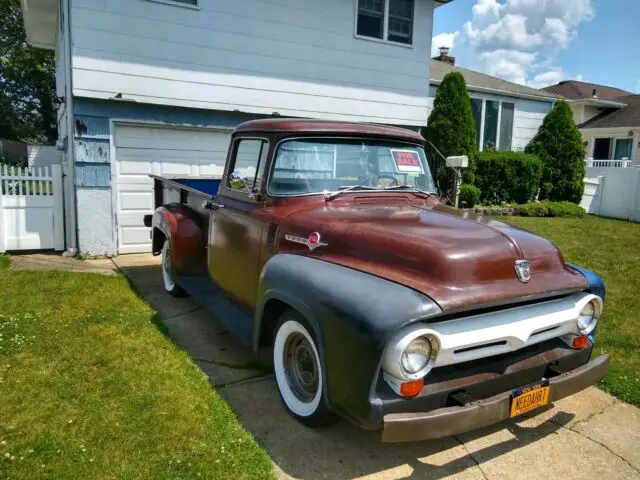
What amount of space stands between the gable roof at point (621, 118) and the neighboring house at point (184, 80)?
17.6 metres

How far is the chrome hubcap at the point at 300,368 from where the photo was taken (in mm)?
3354

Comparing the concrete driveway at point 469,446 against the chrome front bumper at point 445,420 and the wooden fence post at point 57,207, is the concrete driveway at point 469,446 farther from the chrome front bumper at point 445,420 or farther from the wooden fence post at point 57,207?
the wooden fence post at point 57,207

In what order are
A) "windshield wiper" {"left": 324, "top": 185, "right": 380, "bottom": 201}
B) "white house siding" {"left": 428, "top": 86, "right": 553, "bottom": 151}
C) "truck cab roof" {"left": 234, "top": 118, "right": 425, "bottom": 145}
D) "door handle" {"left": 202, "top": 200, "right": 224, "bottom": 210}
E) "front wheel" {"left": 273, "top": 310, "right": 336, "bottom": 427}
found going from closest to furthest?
1. "front wheel" {"left": 273, "top": 310, "right": 336, "bottom": 427}
2. "windshield wiper" {"left": 324, "top": 185, "right": 380, "bottom": 201}
3. "truck cab roof" {"left": 234, "top": 118, "right": 425, "bottom": 145}
4. "door handle" {"left": 202, "top": 200, "right": 224, "bottom": 210}
5. "white house siding" {"left": 428, "top": 86, "right": 553, "bottom": 151}

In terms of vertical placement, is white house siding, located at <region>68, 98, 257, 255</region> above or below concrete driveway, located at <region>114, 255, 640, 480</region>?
→ above

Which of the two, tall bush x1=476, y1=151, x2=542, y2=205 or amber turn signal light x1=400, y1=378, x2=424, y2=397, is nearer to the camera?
amber turn signal light x1=400, y1=378, x2=424, y2=397

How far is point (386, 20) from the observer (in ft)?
35.6

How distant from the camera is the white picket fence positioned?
825 cm

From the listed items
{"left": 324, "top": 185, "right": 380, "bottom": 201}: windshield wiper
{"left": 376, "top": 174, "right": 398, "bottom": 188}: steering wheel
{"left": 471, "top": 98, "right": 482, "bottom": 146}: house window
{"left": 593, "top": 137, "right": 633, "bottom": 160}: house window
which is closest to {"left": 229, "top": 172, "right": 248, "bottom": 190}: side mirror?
{"left": 324, "top": 185, "right": 380, "bottom": 201}: windshield wiper

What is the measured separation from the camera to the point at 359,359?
2572 mm

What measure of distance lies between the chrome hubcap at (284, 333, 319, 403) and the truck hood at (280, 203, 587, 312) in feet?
1.99

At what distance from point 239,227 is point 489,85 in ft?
49.8

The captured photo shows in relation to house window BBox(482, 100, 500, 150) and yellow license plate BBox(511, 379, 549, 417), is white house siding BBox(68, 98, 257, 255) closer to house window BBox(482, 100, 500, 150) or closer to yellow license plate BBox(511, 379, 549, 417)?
yellow license plate BBox(511, 379, 549, 417)

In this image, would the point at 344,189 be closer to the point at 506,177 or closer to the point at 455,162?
the point at 455,162

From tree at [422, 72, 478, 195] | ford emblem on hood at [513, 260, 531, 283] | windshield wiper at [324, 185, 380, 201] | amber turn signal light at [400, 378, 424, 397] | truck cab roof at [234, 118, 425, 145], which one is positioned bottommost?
amber turn signal light at [400, 378, 424, 397]
